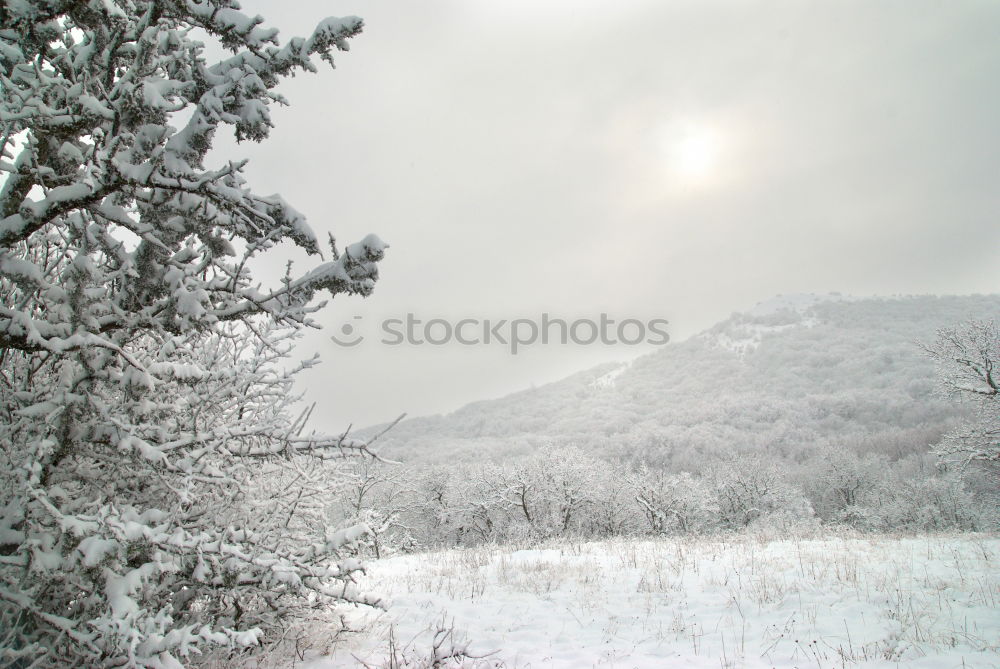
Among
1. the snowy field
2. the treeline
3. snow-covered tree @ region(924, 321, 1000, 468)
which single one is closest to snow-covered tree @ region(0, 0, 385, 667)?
the snowy field

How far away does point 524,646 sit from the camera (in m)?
5.95

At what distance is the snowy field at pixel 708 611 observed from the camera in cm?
532

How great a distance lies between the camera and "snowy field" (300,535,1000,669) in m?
5.32

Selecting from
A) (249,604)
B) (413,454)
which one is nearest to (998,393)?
(249,604)

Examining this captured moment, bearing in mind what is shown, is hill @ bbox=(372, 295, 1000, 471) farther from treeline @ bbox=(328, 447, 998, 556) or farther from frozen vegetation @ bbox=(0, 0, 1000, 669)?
frozen vegetation @ bbox=(0, 0, 1000, 669)

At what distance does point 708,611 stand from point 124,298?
26.4 feet

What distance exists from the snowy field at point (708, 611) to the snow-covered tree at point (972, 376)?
8.18m

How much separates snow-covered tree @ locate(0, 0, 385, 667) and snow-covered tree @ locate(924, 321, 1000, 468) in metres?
20.4

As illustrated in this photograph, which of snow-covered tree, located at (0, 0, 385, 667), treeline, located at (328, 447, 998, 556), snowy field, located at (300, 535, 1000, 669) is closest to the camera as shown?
snow-covered tree, located at (0, 0, 385, 667)

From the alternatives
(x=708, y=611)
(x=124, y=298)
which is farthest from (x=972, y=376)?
(x=124, y=298)

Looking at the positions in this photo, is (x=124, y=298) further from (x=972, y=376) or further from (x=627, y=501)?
(x=627, y=501)

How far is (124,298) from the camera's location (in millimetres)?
3492

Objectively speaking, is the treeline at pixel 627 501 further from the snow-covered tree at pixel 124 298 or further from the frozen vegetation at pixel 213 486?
the snow-covered tree at pixel 124 298

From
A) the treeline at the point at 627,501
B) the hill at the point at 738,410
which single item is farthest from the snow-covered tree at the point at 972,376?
the hill at the point at 738,410
